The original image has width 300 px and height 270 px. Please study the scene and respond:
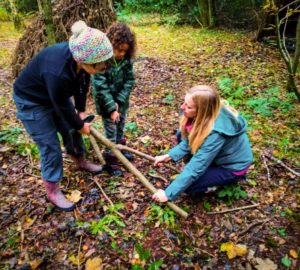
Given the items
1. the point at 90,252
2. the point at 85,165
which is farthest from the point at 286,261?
the point at 85,165

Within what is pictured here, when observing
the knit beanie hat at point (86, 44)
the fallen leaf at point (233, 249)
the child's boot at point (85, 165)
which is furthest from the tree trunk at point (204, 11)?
the fallen leaf at point (233, 249)

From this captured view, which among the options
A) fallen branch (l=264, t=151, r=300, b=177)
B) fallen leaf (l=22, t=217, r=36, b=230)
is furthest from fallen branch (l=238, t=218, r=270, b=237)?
fallen leaf (l=22, t=217, r=36, b=230)

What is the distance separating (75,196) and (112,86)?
4.29 feet

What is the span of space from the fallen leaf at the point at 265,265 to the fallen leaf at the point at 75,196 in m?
1.91

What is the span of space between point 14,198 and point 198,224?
6.74ft

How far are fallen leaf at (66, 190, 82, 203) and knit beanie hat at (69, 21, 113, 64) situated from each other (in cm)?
160

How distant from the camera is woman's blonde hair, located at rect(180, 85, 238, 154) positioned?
2.62m

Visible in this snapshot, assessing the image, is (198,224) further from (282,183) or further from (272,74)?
(272,74)

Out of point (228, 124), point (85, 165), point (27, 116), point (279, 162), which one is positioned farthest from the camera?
point (279, 162)

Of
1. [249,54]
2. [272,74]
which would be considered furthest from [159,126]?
[249,54]

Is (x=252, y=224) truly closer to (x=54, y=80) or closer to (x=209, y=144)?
(x=209, y=144)

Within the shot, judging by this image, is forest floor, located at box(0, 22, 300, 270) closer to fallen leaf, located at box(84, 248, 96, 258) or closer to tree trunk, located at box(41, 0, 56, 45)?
fallen leaf, located at box(84, 248, 96, 258)

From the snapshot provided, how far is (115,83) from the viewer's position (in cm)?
331

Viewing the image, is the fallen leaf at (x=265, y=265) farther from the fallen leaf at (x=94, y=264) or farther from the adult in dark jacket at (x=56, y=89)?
the adult in dark jacket at (x=56, y=89)
